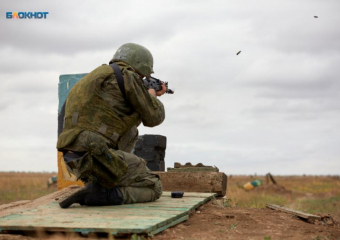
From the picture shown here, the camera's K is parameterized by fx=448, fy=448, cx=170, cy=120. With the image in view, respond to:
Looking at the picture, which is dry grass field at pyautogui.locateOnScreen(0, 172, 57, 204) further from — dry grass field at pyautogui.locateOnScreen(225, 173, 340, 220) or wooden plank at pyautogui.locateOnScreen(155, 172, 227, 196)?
wooden plank at pyautogui.locateOnScreen(155, 172, 227, 196)

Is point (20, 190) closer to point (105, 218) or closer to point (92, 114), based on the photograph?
point (92, 114)

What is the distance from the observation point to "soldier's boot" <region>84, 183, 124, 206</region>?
184 inches

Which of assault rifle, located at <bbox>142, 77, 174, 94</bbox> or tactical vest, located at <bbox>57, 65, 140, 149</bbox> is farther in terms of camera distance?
assault rifle, located at <bbox>142, 77, 174, 94</bbox>

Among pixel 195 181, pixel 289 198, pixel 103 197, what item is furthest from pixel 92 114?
pixel 289 198

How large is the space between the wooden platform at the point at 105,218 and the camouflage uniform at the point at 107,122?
0.35 metres

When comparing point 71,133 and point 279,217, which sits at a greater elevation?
point 71,133

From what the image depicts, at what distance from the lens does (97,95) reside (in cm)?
466

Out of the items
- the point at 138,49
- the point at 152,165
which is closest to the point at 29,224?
the point at 138,49

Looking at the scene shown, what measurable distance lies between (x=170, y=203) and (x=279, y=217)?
4.21ft

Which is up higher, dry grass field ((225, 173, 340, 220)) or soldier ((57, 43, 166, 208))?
soldier ((57, 43, 166, 208))

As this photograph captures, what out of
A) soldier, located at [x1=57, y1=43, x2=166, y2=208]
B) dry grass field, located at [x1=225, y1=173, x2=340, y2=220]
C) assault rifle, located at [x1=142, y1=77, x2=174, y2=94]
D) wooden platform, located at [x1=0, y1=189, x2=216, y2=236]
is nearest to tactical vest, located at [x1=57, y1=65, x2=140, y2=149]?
soldier, located at [x1=57, y1=43, x2=166, y2=208]

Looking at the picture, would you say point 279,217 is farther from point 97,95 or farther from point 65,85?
point 65,85

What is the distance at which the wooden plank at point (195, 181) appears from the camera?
704cm

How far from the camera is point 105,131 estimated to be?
4.64 meters
